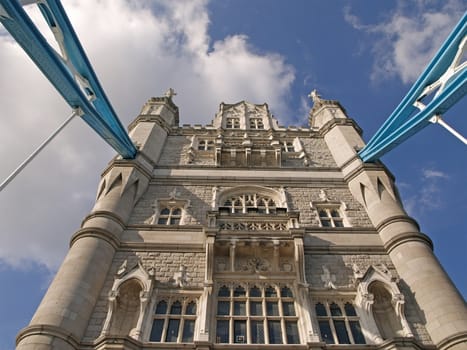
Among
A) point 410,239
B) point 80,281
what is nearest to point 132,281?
point 80,281

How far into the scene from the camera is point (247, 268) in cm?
1201

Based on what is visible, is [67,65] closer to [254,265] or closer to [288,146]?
[254,265]

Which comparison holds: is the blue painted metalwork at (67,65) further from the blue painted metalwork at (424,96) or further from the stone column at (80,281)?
the blue painted metalwork at (424,96)

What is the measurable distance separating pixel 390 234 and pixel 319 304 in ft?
12.5

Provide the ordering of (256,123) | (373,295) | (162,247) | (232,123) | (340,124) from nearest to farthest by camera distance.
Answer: (373,295) < (162,247) < (340,124) < (232,123) < (256,123)

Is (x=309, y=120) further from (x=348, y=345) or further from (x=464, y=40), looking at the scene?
(x=348, y=345)

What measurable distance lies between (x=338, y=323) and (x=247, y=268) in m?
3.15

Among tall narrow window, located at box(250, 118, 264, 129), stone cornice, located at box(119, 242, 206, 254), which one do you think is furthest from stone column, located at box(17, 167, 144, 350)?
tall narrow window, located at box(250, 118, 264, 129)

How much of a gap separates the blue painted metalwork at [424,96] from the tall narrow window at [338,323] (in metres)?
7.34

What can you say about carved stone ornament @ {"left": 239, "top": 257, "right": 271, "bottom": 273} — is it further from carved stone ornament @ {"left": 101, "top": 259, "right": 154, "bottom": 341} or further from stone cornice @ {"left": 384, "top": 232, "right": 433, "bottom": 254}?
stone cornice @ {"left": 384, "top": 232, "right": 433, "bottom": 254}

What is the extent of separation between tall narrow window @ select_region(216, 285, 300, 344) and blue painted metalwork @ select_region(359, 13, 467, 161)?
794 cm

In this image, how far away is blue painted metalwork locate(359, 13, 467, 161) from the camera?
1202 cm

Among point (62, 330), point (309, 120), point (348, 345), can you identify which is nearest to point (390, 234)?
point (348, 345)

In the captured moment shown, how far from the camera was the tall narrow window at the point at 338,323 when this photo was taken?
1011 centimetres
